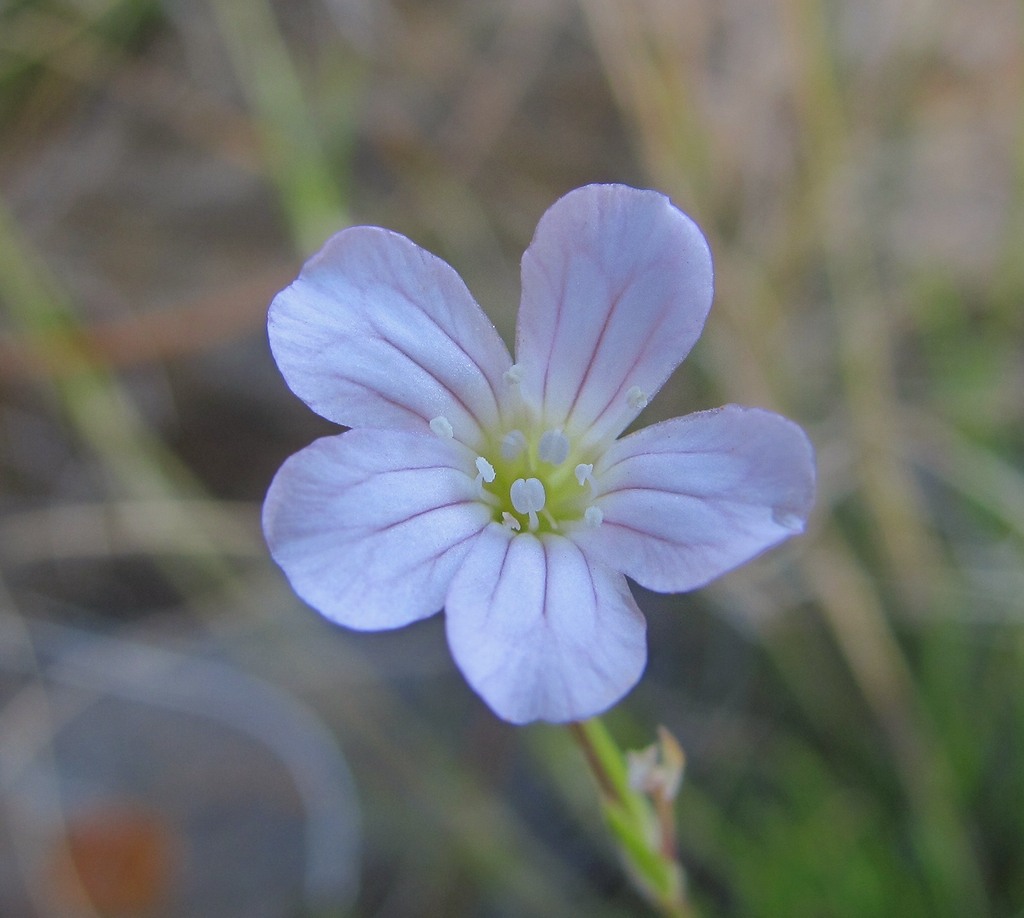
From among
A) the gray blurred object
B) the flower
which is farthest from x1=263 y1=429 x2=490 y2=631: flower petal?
the gray blurred object

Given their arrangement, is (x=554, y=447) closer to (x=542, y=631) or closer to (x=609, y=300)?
(x=609, y=300)

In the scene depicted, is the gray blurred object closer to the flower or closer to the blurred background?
the blurred background

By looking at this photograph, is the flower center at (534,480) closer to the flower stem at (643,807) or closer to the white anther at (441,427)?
the white anther at (441,427)

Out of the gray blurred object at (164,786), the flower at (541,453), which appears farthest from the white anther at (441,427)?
the gray blurred object at (164,786)

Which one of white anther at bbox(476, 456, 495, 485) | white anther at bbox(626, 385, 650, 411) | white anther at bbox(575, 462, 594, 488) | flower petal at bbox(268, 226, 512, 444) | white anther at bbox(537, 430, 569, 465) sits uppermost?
flower petal at bbox(268, 226, 512, 444)

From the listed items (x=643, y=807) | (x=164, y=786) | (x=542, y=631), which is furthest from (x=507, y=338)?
(x=542, y=631)

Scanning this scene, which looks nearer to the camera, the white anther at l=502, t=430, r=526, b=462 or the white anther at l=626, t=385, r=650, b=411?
the white anther at l=626, t=385, r=650, b=411

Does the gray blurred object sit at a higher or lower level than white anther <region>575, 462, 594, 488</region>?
lower
